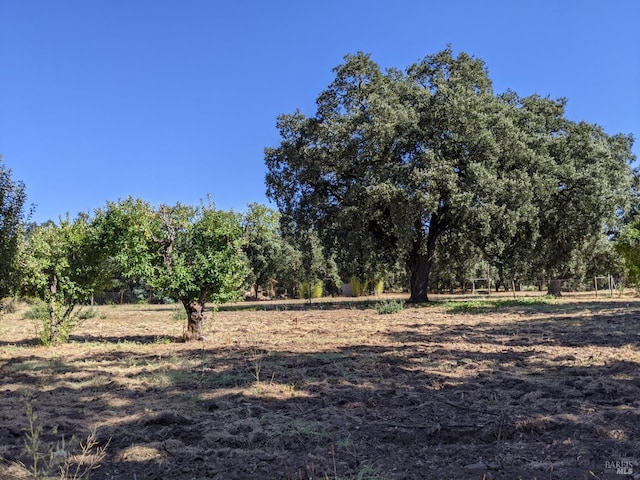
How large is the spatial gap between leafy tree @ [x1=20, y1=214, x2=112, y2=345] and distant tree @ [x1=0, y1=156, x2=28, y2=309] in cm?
94

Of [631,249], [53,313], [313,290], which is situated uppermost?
[631,249]

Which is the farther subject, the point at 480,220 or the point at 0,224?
the point at 480,220

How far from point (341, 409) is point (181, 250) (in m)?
7.10

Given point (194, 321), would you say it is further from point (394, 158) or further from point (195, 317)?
point (394, 158)

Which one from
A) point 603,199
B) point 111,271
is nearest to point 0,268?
point 111,271

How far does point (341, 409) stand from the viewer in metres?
4.87

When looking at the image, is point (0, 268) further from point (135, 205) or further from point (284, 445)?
point (284, 445)

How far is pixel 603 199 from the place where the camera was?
24.4 m

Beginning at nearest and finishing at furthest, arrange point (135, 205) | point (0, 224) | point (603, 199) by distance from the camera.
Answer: point (0, 224) < point (135, 205) < point (603, 199)

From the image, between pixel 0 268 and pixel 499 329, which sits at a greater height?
pixel 0 268

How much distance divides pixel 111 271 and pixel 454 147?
16.2m

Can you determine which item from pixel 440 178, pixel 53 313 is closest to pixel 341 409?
pixel 53 313

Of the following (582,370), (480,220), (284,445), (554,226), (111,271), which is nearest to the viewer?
(284,445)

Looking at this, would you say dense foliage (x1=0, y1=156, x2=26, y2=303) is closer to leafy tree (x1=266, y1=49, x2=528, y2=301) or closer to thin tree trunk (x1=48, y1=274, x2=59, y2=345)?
thin tree trunk (x1=48, y1=274, x2=59, y2=345)
